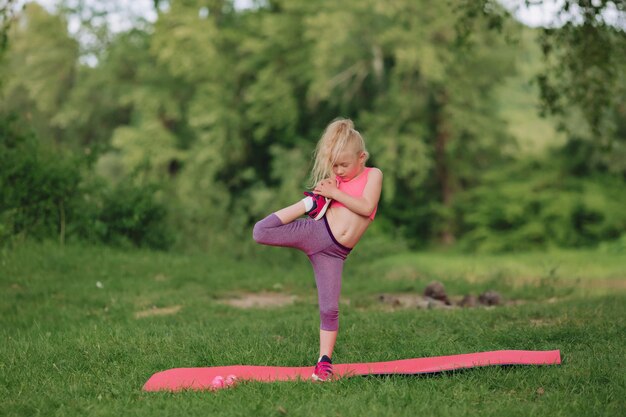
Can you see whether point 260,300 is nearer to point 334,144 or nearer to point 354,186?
point 354,186

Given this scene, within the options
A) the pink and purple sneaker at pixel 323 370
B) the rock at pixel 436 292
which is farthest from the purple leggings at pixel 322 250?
the rock at pixel 436 292

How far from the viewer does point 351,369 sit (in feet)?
17.7

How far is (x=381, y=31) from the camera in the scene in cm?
2494

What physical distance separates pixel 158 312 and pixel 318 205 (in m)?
4.40

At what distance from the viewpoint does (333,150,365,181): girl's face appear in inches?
207

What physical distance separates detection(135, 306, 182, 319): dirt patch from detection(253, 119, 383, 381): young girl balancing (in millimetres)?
3949

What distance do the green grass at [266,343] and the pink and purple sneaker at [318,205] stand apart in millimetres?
1175

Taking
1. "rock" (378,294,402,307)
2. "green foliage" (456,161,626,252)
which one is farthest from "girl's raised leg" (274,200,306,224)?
"green foliage" (456,161,626,252)

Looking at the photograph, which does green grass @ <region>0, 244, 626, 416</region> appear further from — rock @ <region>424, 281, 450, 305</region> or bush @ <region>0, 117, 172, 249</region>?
Result: bush @ <region>0, 117, 172, 249</region>

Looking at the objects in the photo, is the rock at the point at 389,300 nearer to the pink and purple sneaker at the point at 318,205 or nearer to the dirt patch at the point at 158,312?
the dirt patch at the point at 158,312

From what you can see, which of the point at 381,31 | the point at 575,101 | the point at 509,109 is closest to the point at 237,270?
the point at 575,101

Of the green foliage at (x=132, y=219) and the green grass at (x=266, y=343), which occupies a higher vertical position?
the green foliage at (x=132, y=219)

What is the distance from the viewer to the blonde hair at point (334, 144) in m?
5.25

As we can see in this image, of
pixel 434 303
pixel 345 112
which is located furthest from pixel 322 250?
pixel 345 112
